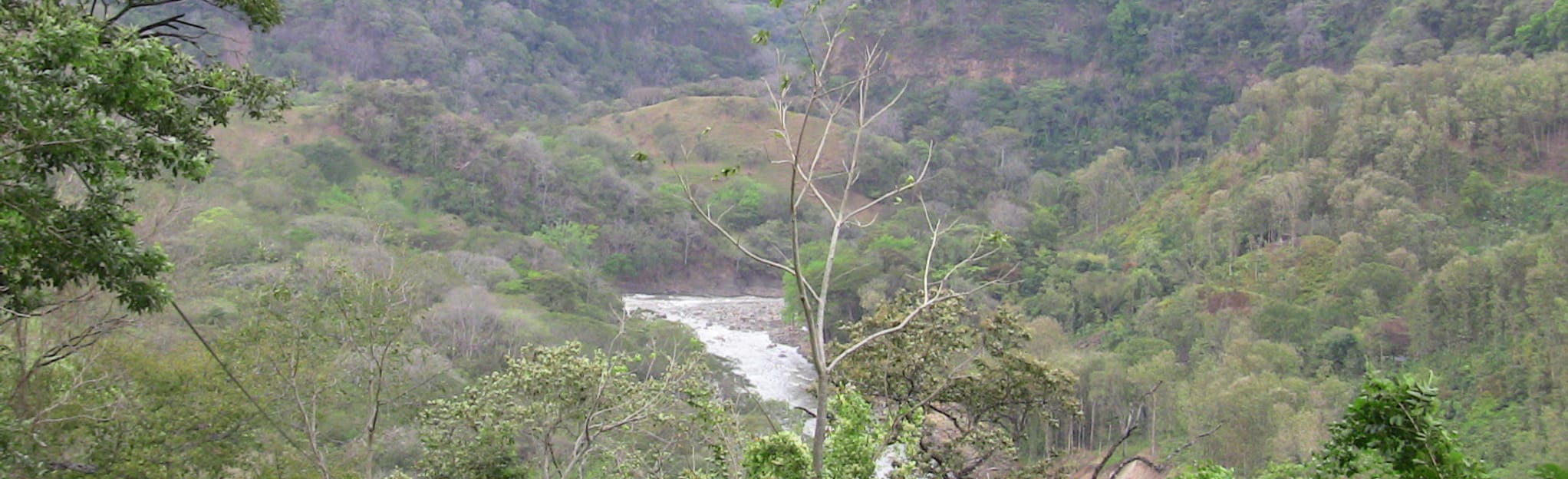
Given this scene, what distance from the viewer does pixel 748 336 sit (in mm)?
35906

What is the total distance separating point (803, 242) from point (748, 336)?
7.38 metres

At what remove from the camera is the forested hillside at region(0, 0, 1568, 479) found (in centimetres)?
677

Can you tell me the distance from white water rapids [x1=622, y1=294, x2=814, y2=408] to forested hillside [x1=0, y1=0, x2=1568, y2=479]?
3.95 feet

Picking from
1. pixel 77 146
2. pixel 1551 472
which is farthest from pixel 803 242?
pixel 1551 472

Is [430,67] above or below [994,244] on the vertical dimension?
below

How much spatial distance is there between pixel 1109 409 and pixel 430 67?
48.2 metres

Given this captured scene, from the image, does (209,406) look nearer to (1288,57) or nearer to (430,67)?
(1288,57)

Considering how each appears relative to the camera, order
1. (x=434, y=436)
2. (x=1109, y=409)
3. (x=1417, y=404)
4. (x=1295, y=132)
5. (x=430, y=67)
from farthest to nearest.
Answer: (x=430, y=67)
(x=1295, y=132)
(x=1109, y=409)
(x=434, y=436)
(x=1417, y=404)

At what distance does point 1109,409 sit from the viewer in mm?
22406

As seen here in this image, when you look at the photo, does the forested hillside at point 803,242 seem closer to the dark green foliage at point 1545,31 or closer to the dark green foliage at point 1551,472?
the dark green foliage at point 1551,472

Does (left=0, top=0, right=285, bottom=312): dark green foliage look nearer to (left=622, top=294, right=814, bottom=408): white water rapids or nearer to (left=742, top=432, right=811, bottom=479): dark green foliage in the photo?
(left=742, top=432, right=811, bottom=479): dark green foliage

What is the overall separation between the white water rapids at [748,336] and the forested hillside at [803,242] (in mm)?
1204

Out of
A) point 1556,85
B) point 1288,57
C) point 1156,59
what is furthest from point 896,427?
point 1156,59

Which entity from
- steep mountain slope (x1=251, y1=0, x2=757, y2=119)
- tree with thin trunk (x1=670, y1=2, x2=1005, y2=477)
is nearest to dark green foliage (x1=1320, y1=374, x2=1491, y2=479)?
tree with thin trunk (x1=670, y1=2, x2=1005, y2=477)
